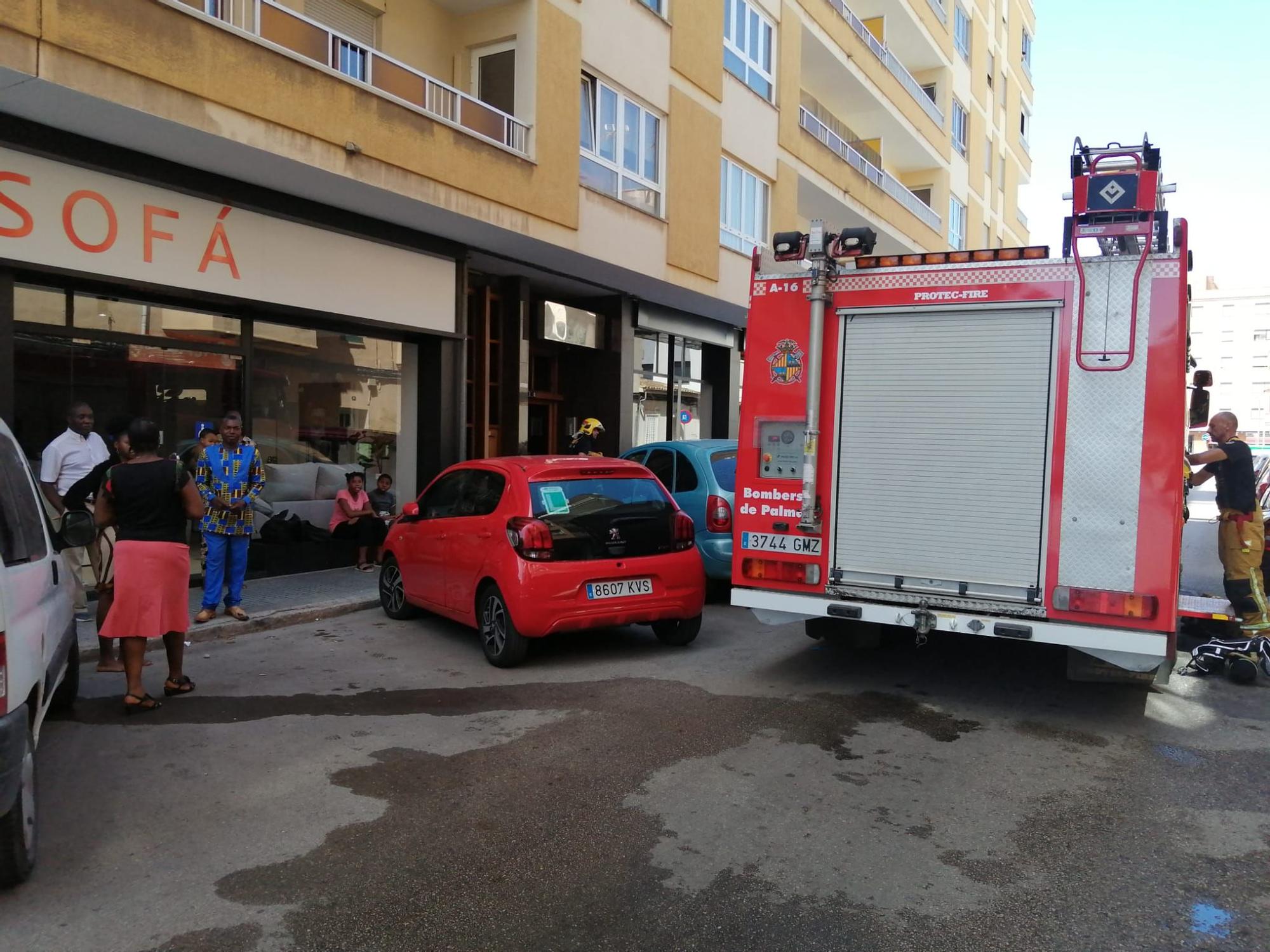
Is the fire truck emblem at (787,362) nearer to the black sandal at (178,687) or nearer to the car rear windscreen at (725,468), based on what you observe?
the car rear windscreen at (725,468)

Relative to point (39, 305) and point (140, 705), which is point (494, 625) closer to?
point (140, 705)

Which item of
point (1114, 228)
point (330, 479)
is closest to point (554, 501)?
point (1114, 228)

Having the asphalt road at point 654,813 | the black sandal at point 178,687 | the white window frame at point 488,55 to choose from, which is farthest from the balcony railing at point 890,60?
the black sandal at point 178,687

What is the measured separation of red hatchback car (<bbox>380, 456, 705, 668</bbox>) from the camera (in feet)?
22.9

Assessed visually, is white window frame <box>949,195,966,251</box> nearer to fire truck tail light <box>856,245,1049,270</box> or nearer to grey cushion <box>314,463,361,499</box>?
grey cushion <box>314,463,361,499</box>

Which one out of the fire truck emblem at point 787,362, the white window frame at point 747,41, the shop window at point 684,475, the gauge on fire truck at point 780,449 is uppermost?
the white window frame at point 747,41

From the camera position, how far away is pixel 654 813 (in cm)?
429

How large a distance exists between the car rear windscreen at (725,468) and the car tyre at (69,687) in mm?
5915

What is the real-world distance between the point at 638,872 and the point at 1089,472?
361 centimetres

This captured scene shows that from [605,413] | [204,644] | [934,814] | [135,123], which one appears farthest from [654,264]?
[934,814]

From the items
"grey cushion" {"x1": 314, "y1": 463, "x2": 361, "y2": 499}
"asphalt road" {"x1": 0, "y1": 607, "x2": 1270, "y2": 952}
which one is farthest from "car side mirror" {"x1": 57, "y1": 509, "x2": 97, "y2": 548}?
"grey cushion" {"x1": 314, "y1": 463, "x2": 361, "y2": 499}

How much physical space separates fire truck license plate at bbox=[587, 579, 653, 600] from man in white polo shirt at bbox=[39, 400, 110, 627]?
4429 mm

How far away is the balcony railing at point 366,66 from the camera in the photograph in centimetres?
915

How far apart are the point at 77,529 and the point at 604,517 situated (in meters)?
3.55
